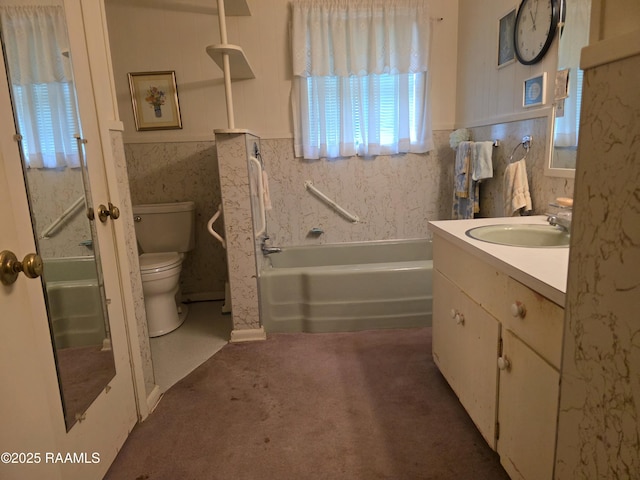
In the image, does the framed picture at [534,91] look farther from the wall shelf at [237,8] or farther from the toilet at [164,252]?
the toilet at [164,252]

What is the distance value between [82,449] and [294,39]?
2644 mm

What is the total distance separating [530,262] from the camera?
44.9 inches

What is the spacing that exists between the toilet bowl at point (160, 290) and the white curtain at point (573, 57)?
7.70 ft

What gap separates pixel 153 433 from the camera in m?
1.63

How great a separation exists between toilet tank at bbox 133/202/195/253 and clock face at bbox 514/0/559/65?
7.66 ft

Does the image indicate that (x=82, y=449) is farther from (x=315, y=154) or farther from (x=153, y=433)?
(x=315, y=154)

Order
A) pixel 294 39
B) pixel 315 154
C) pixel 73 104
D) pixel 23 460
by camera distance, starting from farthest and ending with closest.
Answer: pixel 315 154
pixel 294 39
pixel 73 104
pixel 23 460

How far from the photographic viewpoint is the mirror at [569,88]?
1656 mm

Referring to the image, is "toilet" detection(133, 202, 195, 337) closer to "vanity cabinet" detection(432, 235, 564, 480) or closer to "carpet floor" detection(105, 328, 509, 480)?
"carpet floor" detection(105, 328, 509, 480)

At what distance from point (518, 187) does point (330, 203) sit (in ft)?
4.64

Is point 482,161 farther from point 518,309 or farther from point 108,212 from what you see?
point 108,212

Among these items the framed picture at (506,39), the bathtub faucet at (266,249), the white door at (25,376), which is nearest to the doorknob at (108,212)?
the white door at (25,376)

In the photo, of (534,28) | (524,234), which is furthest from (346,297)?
(534,28)

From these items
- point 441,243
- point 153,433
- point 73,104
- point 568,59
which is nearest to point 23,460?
point 153,433
